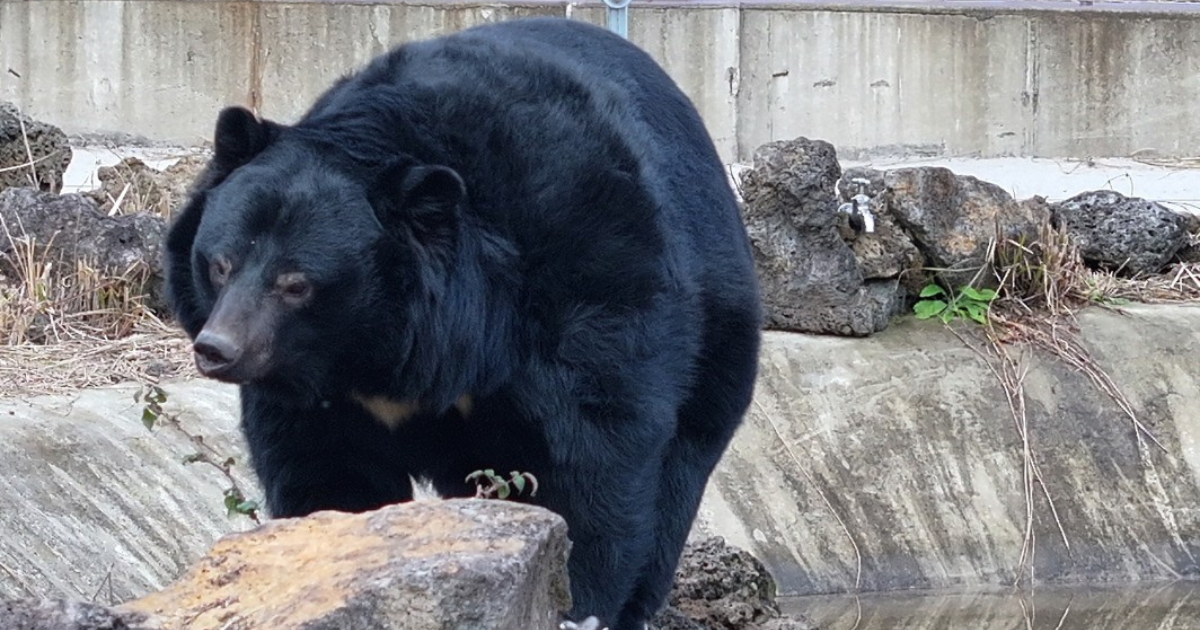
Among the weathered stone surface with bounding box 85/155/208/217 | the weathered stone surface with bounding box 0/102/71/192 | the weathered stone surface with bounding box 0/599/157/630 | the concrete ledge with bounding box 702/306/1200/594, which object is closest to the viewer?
the weathered stone surface with bounding box 0/599/157/630

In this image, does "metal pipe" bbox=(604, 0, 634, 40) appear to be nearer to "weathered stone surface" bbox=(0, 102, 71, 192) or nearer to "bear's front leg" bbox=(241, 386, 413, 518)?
"weathered stone surface" bbox=(0, 102, 71, 192)

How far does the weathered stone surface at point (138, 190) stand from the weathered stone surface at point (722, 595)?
3.62 meters

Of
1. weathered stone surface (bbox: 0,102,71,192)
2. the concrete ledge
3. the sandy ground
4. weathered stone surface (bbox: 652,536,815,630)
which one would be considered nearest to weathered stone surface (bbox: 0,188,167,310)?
→ weathered stone surface (bbox: 0,102,71,192)

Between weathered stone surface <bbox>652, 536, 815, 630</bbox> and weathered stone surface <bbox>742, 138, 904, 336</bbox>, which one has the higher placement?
weathered stone surface <bbox>742, 138, 904, 336</bbox>

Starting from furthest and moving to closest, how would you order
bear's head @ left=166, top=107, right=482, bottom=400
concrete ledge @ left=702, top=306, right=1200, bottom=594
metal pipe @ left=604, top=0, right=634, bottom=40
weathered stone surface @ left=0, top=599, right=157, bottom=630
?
metal pipe @ left=604, top=0, right=634, bottom=40
concrete ledge @ left=702, top=306, right=1200, bottom=594
bear's head @ left=166, top=107, right=482, bottom=400
weathered stone surface @ left=0, top=599, right=157, bottom=630

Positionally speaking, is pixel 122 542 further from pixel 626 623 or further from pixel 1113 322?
pixel 1113 322

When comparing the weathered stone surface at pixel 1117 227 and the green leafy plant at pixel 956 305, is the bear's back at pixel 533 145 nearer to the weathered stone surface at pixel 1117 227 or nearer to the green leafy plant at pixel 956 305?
the green leafy plant at pixel 956 305

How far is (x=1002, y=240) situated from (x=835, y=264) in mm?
850

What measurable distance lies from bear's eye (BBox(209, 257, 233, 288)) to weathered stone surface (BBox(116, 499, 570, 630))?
0.91 metres

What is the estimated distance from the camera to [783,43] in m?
11.6

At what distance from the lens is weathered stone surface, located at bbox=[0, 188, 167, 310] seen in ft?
23.8

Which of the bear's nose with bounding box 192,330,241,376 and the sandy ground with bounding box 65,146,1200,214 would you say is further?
the sandy ground with bounding box 65,146,1200,214

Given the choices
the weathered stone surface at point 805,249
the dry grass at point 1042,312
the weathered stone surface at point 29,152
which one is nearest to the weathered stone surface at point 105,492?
the weathered stone surface at point 29,152

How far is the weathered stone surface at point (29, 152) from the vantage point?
7.78 meters
